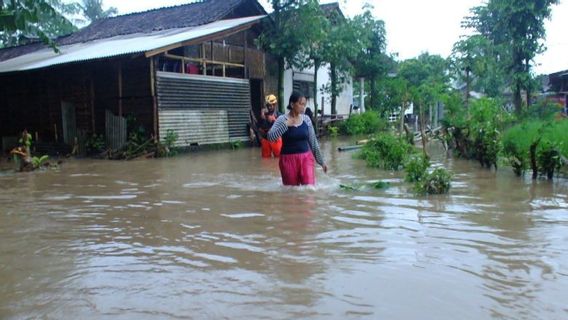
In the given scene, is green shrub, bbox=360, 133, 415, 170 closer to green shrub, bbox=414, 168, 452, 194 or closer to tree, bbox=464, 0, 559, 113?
green shrub, bbox=414, 168, 452, 194

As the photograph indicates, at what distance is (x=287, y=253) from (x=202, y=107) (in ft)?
40.0

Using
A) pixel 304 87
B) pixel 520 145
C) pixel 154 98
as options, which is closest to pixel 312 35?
pixel 304 87

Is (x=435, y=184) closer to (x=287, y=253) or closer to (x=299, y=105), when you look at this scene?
(x=299, y=105)

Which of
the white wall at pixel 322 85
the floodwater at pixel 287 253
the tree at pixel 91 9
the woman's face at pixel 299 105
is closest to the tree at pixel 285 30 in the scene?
the white wall at pixel 322 85

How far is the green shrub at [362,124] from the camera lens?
22.5 meters

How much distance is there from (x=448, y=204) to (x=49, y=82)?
13975mm

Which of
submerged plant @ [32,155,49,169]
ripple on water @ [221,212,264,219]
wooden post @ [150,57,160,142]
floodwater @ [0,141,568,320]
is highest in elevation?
wooden post @ [150,57,160,142]

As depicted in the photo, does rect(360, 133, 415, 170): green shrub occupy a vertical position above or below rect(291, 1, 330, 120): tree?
below

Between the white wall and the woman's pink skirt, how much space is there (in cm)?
1413

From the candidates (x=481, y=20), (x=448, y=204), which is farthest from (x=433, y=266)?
(x=481, y=20)

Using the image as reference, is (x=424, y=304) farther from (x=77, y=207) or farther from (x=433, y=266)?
(x=77, y=207)

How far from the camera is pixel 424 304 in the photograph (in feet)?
9.71

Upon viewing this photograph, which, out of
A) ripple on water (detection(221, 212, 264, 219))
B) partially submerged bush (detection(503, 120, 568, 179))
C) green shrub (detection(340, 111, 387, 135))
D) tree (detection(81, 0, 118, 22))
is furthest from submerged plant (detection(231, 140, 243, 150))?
tree (detection(81, 0, 118, 22))

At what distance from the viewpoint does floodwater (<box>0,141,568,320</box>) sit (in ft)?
9.80
